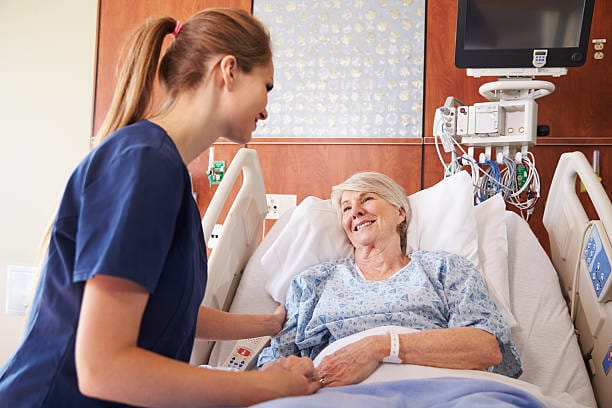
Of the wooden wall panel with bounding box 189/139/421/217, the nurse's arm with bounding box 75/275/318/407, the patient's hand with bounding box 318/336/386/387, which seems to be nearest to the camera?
the nurse's arm with bounding box 75/275/318/407

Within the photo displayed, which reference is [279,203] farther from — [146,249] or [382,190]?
[146,249]

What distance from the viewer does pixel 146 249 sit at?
0.92 meters

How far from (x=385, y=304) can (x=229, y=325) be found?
45 centimetres

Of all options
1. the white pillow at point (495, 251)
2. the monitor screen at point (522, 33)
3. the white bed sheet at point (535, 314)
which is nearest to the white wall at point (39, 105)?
the white bed sheet at point (535, 314)

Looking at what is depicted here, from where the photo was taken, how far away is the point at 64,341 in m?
1.02

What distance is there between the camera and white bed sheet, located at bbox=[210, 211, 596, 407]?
178 cm

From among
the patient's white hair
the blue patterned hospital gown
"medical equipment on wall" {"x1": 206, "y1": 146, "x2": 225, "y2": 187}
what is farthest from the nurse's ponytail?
"medical equipment on wall" {"x1": 206, "y1": 146, "x2": 225, "y2": 187}

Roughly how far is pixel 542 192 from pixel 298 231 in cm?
145

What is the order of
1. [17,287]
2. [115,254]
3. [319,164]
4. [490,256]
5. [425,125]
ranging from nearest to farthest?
[115,254], [490,256], [425,125], [319,164], [17,287]

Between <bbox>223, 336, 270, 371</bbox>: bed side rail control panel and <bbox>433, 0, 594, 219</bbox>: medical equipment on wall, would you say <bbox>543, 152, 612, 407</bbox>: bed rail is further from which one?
<bbox>223, 336, 270, 371</bbox>: bed side rail control panel

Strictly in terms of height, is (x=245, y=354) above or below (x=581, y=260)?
below

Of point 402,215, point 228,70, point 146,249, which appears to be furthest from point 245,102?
point 402,215

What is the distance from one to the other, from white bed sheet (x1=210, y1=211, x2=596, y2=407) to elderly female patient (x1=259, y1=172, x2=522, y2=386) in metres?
0.10

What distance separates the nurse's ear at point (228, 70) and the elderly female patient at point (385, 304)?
722 millimetres
